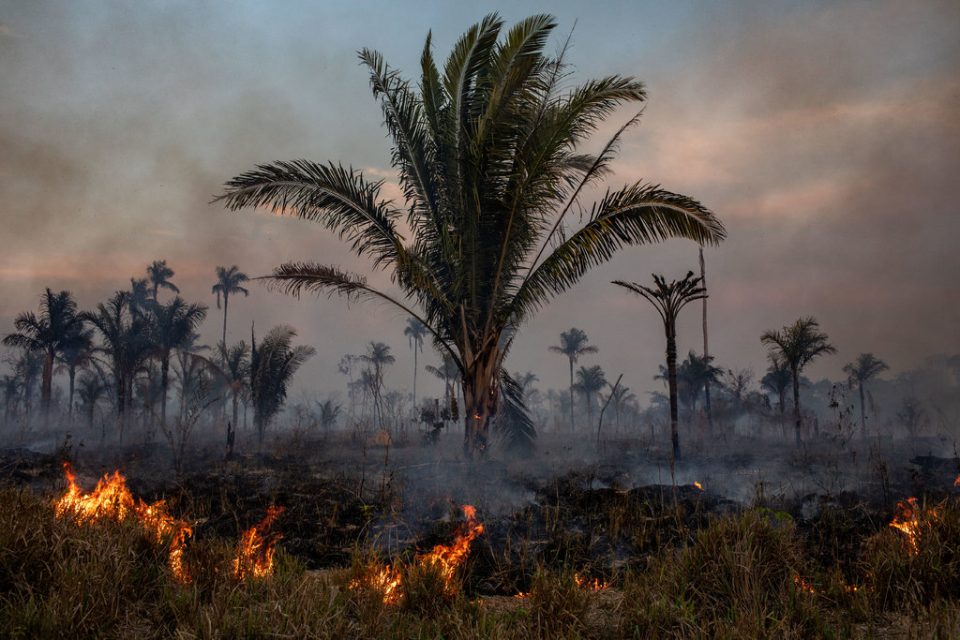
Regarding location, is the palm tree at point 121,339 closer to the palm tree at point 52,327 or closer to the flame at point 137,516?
the palm tree at point 52,327

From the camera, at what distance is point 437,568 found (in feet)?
18.0

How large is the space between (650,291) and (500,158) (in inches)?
186

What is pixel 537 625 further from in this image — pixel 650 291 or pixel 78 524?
pixel 650 291

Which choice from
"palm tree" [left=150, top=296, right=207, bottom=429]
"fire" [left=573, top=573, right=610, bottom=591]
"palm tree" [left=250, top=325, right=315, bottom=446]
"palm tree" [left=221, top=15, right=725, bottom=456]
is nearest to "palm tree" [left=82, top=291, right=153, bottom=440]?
"palm tree" [left=150, top=296, right=207, bottom=429]

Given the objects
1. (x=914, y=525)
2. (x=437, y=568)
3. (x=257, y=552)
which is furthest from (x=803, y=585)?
(x=257, y=552)

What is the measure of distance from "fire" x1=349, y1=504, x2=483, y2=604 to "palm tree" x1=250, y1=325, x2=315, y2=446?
1650cm

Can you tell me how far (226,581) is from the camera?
16.8 ft

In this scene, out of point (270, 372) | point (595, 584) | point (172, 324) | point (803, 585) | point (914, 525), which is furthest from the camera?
point (172, 324)

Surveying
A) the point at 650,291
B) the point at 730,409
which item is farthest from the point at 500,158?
the point at 730,409

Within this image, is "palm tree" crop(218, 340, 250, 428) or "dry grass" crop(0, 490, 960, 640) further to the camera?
"palm tree" crop(218, 340, 250, 428)

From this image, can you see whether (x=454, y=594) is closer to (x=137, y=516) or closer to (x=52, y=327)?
(x=137, y=516)

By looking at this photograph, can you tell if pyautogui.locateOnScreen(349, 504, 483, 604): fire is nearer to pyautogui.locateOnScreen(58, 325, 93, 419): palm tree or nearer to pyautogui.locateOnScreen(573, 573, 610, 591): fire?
pyautogui.locateOnScreen(573, 573, 610, 591): fire

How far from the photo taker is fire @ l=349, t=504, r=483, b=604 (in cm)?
523

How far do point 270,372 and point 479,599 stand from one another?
19.1 metres
